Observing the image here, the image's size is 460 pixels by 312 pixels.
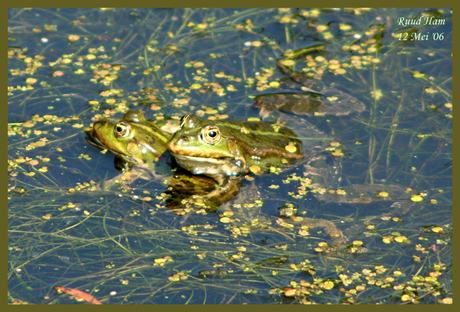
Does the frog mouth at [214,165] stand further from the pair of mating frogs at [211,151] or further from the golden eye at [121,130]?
the golden eye at [121,130]

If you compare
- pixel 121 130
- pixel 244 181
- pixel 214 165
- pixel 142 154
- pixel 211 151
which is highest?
pixel 121 130

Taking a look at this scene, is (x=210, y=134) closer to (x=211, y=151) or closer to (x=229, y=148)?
(x=211, y=151)

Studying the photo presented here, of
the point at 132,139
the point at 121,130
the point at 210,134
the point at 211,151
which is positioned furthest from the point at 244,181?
the point at 121,130

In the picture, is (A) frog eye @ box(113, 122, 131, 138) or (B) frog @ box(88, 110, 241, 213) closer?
(B) frog @ box(88, 110, 241, 213)

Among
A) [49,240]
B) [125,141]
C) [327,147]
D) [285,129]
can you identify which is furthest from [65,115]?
[327,147]

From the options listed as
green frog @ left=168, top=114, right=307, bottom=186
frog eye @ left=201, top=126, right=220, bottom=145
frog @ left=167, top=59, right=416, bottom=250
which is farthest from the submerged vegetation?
frog eye @ left=201, top=126, right=220, bottom=145

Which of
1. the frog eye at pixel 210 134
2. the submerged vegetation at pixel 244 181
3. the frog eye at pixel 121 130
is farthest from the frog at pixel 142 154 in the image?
the frog eye at pixel 210 134

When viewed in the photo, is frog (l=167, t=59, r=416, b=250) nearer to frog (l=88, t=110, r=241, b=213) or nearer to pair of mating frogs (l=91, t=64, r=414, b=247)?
pair of mating frogs (l=91, t=64, r=414, b=247)
